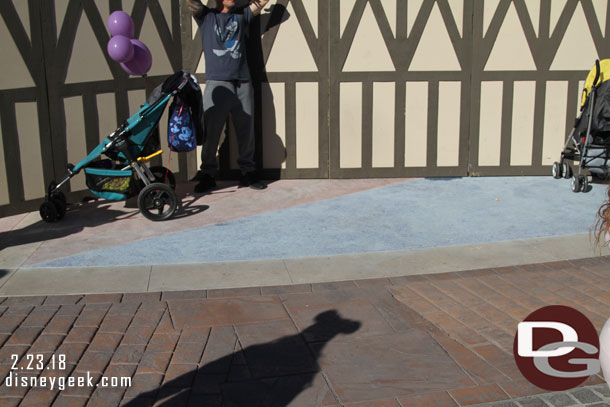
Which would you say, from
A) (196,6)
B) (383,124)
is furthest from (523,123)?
(196,6)

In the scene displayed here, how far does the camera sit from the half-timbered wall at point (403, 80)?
8.53 m

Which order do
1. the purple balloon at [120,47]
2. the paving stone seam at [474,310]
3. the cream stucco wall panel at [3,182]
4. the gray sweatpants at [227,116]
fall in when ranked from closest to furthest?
Result: the paving stone seam at [474,310] → the purple balloon at [120,47] → the cream stucco wall panel at [3,182] → the gray sweatpants at [227,116]

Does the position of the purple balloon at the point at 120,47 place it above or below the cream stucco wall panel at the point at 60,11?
below

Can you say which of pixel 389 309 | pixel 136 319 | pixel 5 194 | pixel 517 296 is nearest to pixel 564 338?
pixel 517 296

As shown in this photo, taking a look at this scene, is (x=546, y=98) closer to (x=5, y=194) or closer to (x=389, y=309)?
(x=389, y=309)

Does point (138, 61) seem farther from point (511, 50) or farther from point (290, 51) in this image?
point (511, 50)

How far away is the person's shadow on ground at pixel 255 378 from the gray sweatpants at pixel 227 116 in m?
4.13

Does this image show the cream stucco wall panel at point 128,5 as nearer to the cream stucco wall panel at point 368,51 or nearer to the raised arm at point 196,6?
the raised arm at point 196,6

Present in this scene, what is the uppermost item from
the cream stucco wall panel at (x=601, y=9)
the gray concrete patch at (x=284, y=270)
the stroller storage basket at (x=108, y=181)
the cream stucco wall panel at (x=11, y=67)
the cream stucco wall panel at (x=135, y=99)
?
the cream stucco wall panel at (x=601, y=9)

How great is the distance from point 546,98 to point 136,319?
6184mm

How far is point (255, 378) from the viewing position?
157 inches

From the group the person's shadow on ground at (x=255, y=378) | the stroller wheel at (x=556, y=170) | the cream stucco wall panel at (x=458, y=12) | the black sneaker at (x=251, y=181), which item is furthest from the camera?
the stroller wheel at (x=556, y=170)

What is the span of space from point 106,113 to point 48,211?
1478mm

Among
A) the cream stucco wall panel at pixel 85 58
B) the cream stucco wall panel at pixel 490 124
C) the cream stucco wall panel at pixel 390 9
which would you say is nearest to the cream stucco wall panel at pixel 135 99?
the cream stucco wall panel at pixel 85 58
